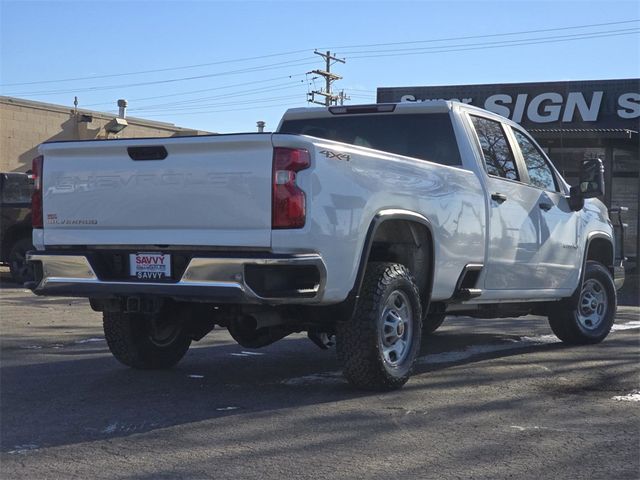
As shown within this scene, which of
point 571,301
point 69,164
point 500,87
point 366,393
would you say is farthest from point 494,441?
point 500,87

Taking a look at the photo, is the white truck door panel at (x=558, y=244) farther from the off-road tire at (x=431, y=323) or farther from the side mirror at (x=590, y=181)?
the off-road tire at (x=431, y=323)

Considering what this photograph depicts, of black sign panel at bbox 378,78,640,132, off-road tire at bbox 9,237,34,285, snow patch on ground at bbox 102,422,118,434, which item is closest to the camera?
snow patch on ground at bbox 102,422,118,434

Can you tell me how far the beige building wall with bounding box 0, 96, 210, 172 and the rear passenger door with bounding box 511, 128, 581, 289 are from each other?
20.9 meters

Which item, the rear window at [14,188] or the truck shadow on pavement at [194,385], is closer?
the truck shadow on pavement at [194,385]

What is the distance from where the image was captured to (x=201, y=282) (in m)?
5.36

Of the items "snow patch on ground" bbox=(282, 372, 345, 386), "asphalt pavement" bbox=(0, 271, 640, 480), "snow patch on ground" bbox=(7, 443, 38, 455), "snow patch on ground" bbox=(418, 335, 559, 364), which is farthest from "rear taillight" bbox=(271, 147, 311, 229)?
"snow patch on ground" bbox=(418, 335, 559, 364)

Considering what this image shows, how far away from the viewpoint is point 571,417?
5531 millimetres

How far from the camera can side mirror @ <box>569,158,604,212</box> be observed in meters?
8.28

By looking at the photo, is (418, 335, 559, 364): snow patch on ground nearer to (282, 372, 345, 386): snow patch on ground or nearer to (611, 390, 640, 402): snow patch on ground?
(282, 372, 345, 386): snow patch on ground

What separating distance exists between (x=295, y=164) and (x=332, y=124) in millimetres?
2582

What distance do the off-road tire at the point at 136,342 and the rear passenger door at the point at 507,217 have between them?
2.76 m

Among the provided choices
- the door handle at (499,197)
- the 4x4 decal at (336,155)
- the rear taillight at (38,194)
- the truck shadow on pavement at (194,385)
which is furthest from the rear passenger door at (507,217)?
the rear taillight at (38,194)

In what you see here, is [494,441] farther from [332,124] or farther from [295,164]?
[332,124]

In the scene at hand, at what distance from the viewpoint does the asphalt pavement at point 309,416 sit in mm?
4391
